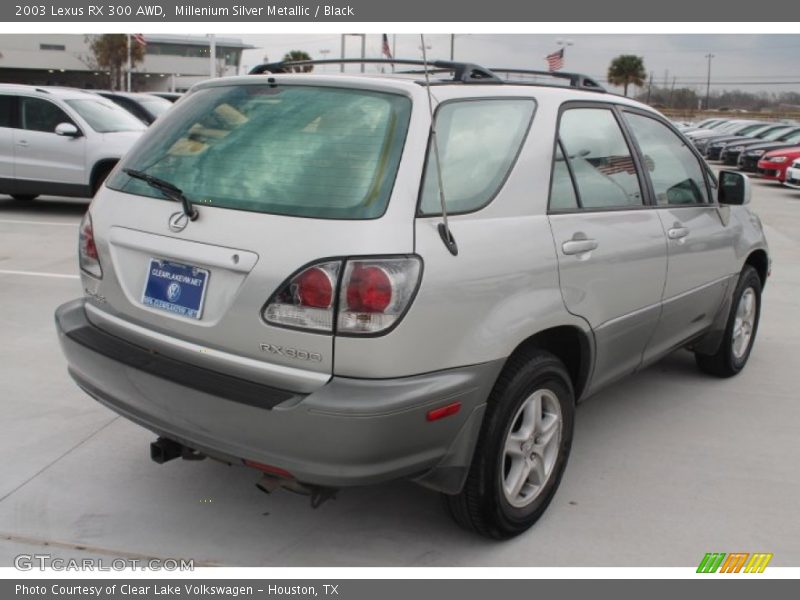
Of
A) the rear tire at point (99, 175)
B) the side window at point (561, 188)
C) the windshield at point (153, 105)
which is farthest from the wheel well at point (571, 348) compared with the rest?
the windshield at point (153, 105)

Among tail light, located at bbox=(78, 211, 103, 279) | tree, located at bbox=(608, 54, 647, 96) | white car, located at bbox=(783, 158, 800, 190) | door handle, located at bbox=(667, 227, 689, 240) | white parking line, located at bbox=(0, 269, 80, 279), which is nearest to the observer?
tail light, located at bbox=(78, 211, 103, 279)

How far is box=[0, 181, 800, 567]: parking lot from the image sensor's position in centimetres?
326

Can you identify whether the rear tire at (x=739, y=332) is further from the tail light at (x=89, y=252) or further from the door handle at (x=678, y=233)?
the tail light at (x=89, y=252)

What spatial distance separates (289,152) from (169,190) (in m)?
0.49

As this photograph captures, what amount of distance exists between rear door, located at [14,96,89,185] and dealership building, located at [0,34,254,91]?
174 feet

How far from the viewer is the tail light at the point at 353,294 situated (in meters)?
2.71

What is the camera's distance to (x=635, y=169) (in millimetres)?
4168

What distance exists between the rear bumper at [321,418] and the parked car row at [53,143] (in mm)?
9129

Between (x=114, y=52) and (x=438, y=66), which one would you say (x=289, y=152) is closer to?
(x=438, y=66)

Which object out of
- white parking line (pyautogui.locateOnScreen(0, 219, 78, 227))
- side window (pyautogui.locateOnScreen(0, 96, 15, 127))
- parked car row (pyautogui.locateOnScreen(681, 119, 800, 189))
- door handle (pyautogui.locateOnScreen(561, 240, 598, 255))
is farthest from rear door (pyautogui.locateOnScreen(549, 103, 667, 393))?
parked car row (pyautogui.locateOnScreen(681, 119, 800, 189))

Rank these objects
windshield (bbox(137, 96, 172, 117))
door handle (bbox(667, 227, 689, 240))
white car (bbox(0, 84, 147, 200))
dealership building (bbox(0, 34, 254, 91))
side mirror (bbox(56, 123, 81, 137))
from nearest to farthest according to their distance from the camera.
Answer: door handle (bbox(667, 227, 689, 240))
side mirror (bbox(56, 123, 81, 137))
white car (bbox(0, 84, 147, 200))
windshield (bbox(137, 96, 172, 117))
dealership building (bbox(0, 34, 254, 91))

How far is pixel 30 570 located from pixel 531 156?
240cm

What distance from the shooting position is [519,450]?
3.31m

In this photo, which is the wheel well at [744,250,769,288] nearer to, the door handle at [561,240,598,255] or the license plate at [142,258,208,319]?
the door handle at [561,240,598,255]
